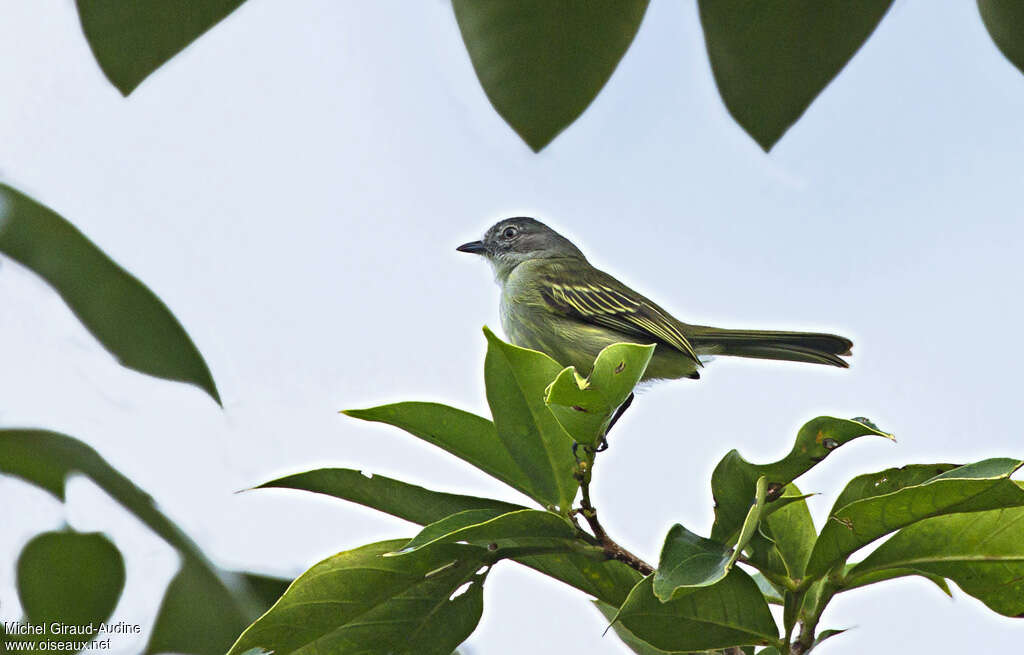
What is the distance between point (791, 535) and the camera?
1727mm

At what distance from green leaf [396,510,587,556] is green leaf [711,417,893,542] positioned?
0.74ft

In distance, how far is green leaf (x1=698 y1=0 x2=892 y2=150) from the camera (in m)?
2.02

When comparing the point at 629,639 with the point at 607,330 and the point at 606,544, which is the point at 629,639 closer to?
the point at 606,544

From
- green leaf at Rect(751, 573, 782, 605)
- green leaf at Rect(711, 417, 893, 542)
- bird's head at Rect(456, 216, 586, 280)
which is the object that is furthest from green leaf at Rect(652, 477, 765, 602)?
bird's head at Rect(456, 216, 586, 280)

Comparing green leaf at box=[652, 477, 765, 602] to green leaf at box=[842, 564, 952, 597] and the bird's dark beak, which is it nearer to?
green leaf at box=[842, 564, 952, 597]

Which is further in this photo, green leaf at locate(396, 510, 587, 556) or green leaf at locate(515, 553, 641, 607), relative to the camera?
green leaf at locate(515, 553, 641, 607)

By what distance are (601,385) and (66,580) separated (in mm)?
2000

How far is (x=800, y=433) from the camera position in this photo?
5.00 ft

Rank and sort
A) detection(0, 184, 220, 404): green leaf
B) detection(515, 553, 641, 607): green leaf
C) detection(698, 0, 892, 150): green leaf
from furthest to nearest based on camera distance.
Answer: detection(0, 184, 220, 404): green leaf, detection(698, 0, 892, 150): green leaf, detection(515, 553, 641, 607): green leaf

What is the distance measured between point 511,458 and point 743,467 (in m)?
0.36

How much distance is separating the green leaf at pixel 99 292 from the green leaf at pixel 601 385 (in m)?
1.27

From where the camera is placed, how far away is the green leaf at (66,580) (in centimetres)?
288

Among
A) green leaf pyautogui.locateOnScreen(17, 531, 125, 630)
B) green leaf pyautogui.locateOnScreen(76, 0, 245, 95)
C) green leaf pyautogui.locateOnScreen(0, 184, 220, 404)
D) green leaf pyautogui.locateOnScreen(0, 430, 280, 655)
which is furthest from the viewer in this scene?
green leaf pyautogui.locateOnScreen(17, 531, 125, 630)

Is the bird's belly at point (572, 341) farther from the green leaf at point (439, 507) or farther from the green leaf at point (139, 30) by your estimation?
the green leaf at point (139, 30)
